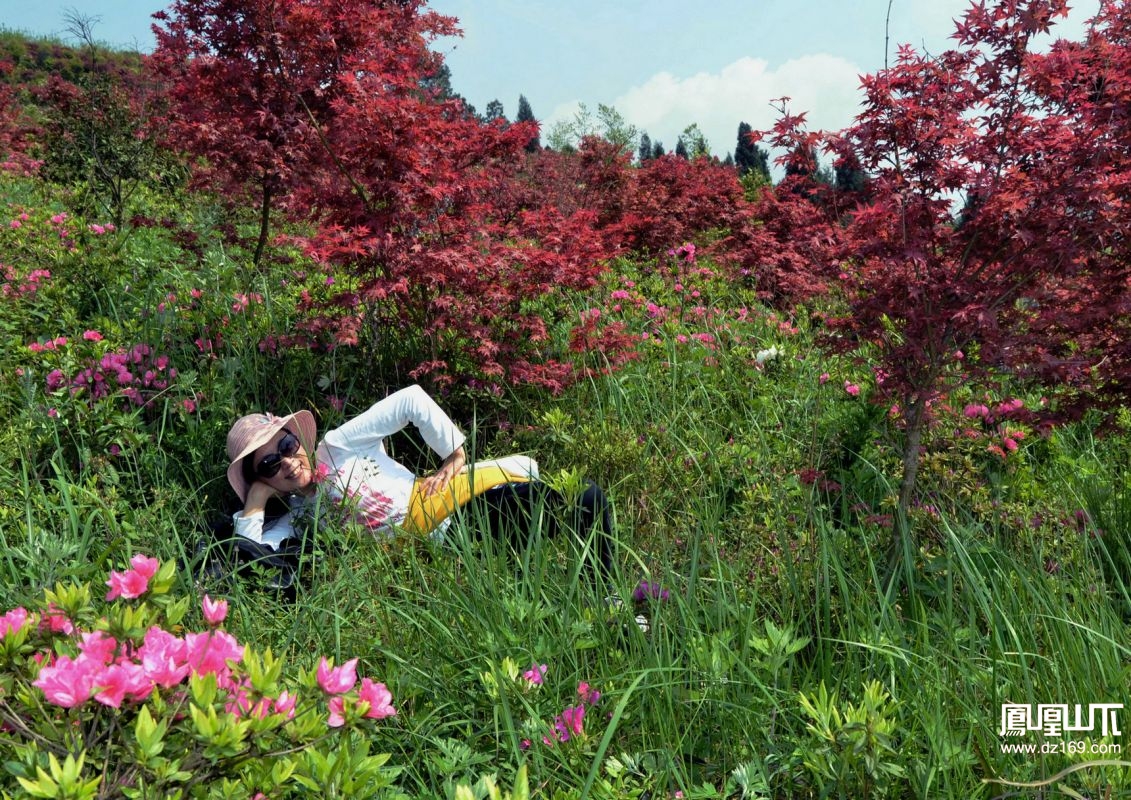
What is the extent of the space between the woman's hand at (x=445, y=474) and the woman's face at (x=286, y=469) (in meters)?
0.49

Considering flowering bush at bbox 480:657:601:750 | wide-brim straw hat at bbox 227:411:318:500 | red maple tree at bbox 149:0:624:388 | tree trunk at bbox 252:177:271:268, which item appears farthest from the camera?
tree trunk at bbox 252:177:271:268

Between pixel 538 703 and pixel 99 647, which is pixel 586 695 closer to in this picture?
pixel 538 703

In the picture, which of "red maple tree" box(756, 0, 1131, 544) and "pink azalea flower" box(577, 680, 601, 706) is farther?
"red maple tree" box(756, 0, 1131, 544)

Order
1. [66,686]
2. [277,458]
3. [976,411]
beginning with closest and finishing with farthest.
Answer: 1. [66,686]
2. [277,458]
3. [976,411]

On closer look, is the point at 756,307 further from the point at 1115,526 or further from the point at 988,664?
the point at 988,664

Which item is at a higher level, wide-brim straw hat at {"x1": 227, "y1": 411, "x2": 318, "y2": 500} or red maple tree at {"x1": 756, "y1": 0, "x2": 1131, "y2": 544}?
red maple tree at {"x1": 756, "y1": 0, "x2": 1131, "y2": 544}

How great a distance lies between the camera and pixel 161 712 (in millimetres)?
1075

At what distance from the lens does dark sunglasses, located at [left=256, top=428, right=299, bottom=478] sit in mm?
3029

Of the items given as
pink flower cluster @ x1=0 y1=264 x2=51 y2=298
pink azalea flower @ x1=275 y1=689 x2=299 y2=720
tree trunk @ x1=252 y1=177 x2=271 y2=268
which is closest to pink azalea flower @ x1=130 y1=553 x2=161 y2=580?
pink azalea flower @ x1=275 y1=689 x2=299 y2=720

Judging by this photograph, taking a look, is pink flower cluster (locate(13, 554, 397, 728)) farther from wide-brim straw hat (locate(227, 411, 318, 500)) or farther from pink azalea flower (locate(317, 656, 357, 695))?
wide-brim straw hat (locate(227, 411, 318, 500))

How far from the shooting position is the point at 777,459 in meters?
3.45
